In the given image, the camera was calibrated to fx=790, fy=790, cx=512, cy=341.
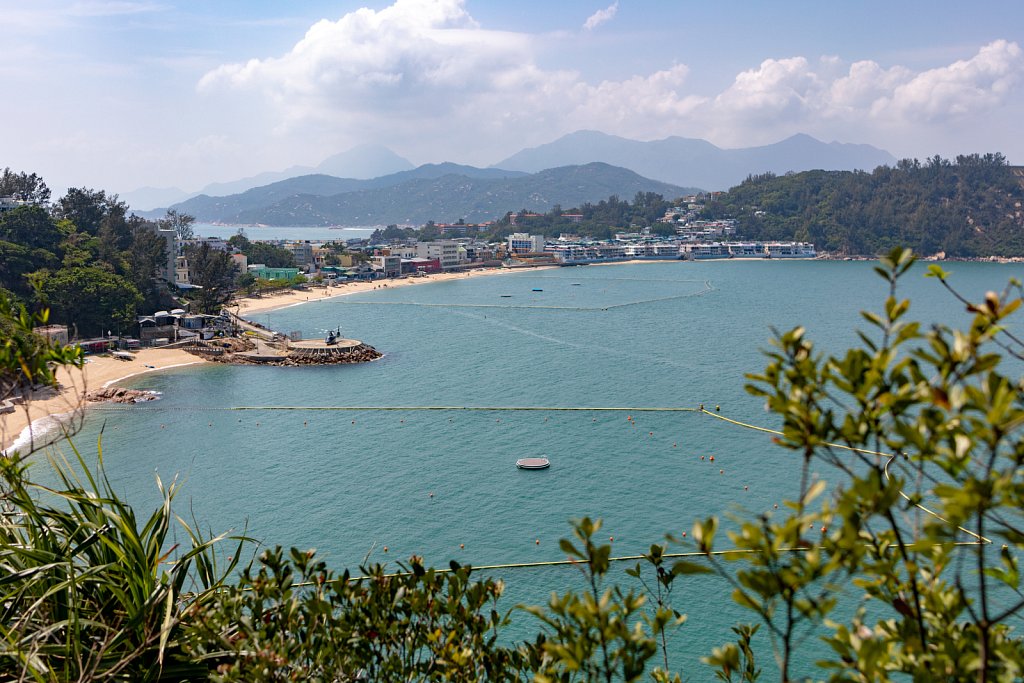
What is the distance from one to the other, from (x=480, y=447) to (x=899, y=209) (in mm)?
115145

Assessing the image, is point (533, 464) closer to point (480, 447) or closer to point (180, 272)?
point (480, 447)

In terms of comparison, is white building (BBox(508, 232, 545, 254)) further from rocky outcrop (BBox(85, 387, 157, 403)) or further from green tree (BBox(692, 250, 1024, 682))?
green tree (BBox(692, 250, 1024, 682))

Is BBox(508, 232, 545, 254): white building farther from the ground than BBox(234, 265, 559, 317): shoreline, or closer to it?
farther from the ground

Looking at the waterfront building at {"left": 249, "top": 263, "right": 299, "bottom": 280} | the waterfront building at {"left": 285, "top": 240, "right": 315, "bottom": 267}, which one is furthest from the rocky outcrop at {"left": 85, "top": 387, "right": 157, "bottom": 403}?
the waterfront building at {"left": 285, "top": 240, "right": 315, "bottom": 267}

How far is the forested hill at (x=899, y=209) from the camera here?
371 ft

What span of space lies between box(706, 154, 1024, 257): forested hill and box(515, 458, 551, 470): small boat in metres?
103

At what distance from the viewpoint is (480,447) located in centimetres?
2405

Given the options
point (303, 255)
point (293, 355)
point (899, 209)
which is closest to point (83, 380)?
point (293, 355)

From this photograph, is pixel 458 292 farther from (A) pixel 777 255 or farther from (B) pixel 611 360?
(A) pixel 777 255

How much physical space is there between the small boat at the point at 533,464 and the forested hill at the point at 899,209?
103 metres

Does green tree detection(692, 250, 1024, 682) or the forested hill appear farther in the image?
the forested hill

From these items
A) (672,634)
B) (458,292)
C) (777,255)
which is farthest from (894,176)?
(672,634)

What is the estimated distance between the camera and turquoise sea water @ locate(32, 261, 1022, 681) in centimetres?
1759

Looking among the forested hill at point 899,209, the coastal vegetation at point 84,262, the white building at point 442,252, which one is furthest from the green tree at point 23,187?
the forested hill at point 899,209
